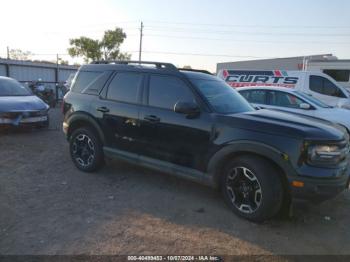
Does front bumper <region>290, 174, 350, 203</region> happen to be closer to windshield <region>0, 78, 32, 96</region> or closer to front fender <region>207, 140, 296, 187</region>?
front fender <region>207, 140, 296, 187</region>

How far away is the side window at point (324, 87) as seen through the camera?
39.3 feet

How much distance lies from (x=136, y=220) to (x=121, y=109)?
1.88 m

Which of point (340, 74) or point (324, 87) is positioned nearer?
point (324, 87)

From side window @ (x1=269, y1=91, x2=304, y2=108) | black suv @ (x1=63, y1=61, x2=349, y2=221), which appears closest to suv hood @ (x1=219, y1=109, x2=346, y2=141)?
black suv @ (x1=63, y1=61, x2=349, y2=221)

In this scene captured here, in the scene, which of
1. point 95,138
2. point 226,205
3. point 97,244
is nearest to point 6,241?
point 97,244

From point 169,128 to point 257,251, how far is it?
198 cm

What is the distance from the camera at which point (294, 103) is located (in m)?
8.56

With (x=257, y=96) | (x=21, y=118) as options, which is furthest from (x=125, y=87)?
(x=257, y=96)

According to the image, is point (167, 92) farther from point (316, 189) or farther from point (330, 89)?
point (330, 89)

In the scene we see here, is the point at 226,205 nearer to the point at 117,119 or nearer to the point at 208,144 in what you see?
the point at 208,144

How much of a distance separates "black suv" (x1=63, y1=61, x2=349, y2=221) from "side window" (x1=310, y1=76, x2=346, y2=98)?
835 centimetres

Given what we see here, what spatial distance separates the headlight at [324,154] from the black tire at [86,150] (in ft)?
11.0

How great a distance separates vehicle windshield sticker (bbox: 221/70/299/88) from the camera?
12430 mm

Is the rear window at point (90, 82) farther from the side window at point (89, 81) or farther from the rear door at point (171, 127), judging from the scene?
the rear door at point (171, 127)
